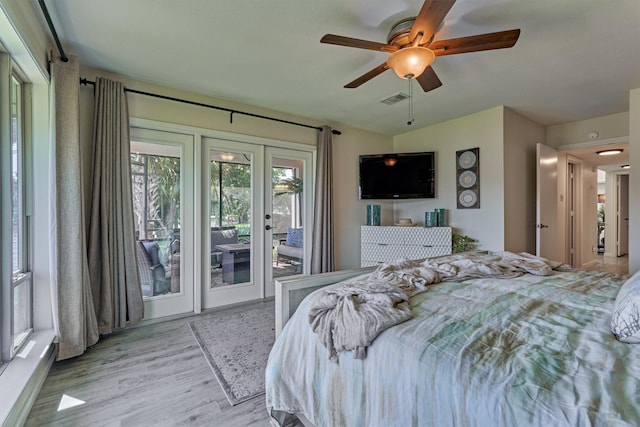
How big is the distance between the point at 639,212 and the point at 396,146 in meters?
3.02

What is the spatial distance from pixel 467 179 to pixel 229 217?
3165 mm

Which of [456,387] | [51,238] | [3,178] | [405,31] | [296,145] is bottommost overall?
[456,387]

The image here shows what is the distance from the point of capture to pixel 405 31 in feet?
6.23

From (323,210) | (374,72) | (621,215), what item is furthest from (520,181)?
(621,215)

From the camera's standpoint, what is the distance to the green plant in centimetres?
385

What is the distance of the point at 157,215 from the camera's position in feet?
10.1

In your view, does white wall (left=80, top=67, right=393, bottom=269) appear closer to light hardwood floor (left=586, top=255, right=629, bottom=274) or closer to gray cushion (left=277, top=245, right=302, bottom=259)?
gray cushion (left=277, top=245, right=302, bottom=259)

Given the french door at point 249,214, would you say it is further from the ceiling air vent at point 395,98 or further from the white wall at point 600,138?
the white wall at point 600,138

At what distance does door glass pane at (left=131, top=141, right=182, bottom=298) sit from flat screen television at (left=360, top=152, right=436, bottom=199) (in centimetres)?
261

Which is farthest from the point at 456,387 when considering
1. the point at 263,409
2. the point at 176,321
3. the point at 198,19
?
the point at 176,321

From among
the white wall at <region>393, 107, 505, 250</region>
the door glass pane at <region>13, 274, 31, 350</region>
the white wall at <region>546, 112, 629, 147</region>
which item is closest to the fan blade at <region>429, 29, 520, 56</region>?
the white wall at <region>393, 107, 505, 250</region>

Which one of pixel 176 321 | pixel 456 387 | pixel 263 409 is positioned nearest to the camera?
pixel 456 387

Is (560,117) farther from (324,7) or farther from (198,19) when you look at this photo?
(198,19)

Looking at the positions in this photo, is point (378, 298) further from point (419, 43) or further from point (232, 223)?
point (232, 223)
